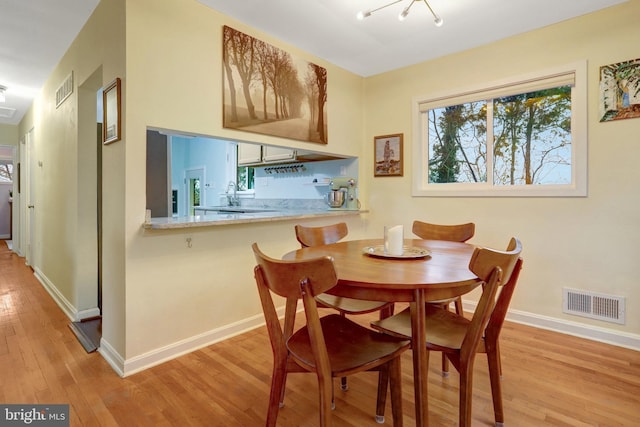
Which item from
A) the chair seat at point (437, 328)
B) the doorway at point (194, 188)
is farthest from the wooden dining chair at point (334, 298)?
the doorway at point (194, 188)

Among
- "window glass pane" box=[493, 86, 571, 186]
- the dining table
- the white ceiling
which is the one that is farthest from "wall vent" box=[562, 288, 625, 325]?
the white ceiling

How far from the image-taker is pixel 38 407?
170cm

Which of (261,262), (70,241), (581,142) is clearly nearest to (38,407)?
(261,262)

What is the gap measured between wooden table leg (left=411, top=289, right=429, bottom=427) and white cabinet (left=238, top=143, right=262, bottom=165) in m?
3.57

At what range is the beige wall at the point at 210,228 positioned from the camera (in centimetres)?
207

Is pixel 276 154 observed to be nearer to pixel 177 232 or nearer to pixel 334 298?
pixel 177 232

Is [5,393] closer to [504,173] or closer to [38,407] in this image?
[38,407]

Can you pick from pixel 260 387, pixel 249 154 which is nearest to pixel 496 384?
pixel 260 387

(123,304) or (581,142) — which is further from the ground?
(581,142)

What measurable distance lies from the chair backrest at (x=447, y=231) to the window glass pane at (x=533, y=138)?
0.86 metres

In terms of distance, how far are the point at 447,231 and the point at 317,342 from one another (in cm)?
178

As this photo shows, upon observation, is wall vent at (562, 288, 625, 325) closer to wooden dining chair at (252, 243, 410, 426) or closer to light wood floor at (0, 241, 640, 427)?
light wood floor at (0, 241, 640, 427)

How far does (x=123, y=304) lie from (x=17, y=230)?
5985 mm

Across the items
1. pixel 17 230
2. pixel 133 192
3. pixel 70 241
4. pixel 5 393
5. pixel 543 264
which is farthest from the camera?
pixel 17 230
